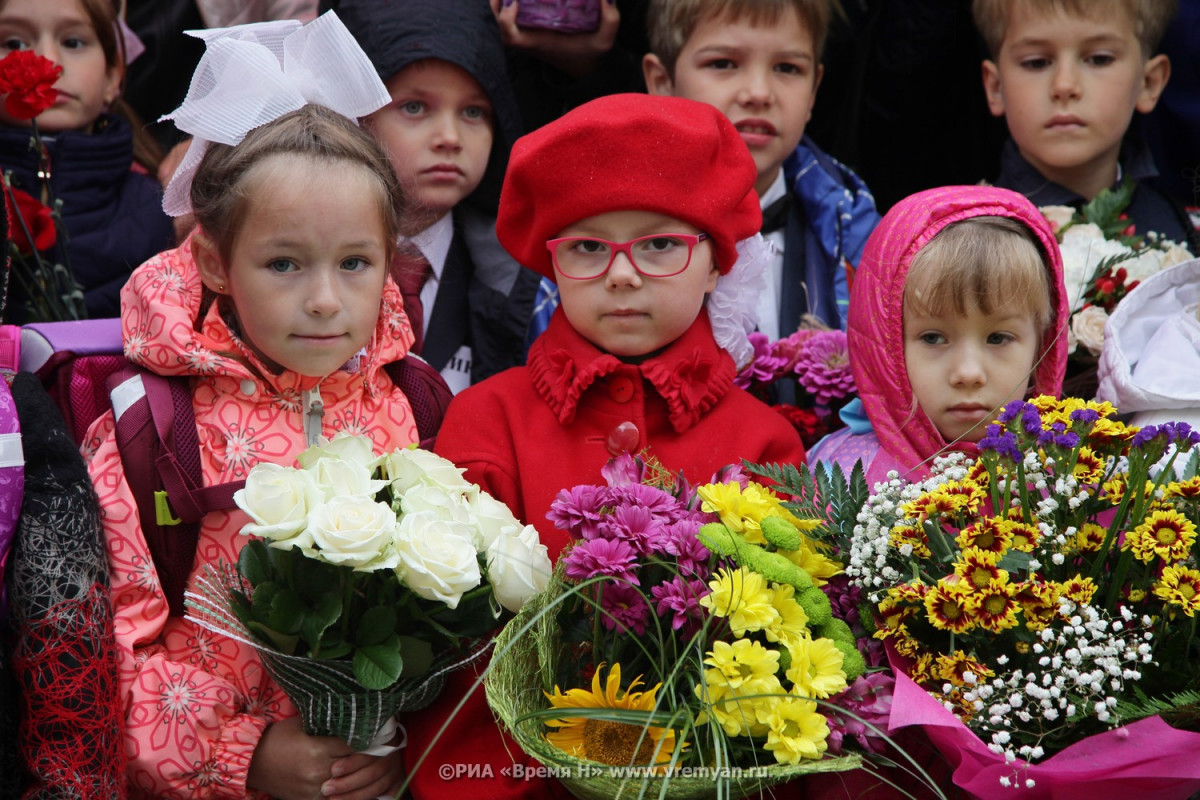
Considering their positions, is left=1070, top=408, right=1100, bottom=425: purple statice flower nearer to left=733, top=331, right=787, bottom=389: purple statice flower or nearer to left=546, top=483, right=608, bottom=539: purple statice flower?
left=546, top=483, right=608, bottom=539: purple statice flower

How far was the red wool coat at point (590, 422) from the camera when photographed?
9.58ft

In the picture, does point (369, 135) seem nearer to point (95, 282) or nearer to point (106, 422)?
point (106, 422)

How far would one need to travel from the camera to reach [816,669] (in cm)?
227

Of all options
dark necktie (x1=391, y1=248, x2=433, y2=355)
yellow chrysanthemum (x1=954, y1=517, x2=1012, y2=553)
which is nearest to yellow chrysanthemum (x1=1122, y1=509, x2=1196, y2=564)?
yellow chrysanthemum (x1=954, y1=517, x2=1012, y2=553)

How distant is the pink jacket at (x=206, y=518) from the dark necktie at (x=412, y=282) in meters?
0.22

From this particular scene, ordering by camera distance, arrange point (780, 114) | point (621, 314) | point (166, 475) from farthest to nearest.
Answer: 1. point (780, 114)
2. point (621, 314)
3. point (166, 475)

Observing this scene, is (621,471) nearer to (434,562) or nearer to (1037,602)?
(434,562)

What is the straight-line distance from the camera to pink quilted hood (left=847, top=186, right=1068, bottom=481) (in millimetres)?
2977

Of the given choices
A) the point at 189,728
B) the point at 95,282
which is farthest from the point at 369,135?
the point at 189,728

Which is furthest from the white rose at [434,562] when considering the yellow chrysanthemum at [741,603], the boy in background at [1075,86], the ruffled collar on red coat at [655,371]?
the boy in background at [1075,86]

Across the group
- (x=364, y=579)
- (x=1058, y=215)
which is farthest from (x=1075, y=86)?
(x=364, y=579)

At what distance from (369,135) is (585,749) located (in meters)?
1.60

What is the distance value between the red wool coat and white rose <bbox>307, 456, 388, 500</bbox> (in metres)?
0.49

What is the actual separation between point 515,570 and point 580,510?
19 cm
